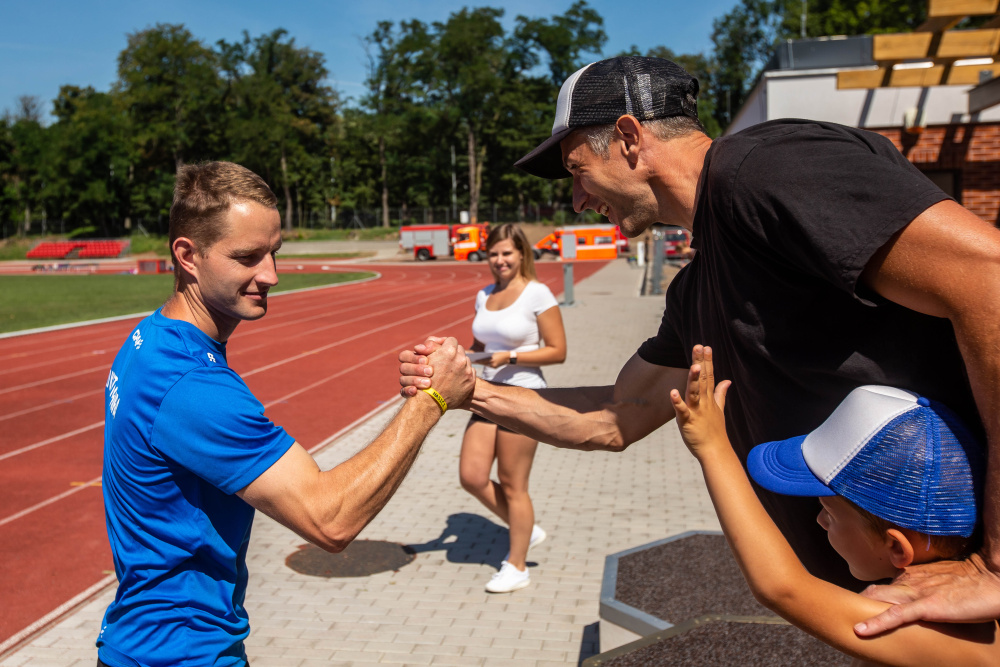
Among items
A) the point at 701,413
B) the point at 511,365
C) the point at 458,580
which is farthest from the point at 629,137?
the point at 458,580

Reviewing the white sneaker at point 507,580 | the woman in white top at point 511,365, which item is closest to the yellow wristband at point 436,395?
the woman in white top at point 511,365

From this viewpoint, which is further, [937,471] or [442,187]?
[442,187]

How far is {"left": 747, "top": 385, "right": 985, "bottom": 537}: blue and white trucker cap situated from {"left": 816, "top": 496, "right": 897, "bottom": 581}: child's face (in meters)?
0.07

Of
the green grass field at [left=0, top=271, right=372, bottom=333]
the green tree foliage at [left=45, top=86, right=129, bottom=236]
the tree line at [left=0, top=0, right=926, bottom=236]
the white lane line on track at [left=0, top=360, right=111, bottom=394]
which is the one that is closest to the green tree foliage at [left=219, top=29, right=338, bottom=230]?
the tree line at [left=0, top=0, right=926, bottom=236]

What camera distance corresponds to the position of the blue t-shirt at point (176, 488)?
6.81 feet

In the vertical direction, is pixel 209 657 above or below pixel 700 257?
below

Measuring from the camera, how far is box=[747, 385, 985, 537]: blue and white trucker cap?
144 cm

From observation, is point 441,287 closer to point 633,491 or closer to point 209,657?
point 633,491

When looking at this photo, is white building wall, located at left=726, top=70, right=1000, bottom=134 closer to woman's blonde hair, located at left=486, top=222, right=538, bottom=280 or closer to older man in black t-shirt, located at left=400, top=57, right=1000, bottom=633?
woman's blonde hair, located at left=486, top=222, right=538, bottom=280

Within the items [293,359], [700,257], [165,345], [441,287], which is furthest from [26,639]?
A: [441,287]

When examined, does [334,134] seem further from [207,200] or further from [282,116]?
[207,200]

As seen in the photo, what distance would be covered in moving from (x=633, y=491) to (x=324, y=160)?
77.8m

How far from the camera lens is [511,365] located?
18.4 ft

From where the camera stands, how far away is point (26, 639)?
15.1 ft
